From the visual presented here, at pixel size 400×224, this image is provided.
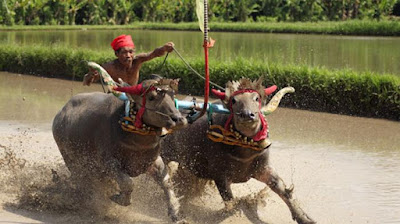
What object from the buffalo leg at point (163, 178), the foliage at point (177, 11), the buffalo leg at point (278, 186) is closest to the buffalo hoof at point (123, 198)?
the buffalo leg at point (163, 178)

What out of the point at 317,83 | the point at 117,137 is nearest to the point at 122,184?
the point at 117,137

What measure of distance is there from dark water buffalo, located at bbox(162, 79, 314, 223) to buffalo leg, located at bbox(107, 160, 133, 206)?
27.9 inches

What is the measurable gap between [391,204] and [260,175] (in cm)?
137

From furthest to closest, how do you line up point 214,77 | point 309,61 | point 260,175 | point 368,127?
1. point 309,61
2. point 214,77
3. point 368,127
4. point 260,175

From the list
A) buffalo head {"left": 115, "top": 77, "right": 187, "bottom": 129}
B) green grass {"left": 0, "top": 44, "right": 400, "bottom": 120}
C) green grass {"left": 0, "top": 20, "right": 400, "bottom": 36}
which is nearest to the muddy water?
green grass {"left": 0, "top": 44, "right": 400, "bottom": 120}

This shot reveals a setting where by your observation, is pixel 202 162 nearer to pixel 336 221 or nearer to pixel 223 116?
pixel 223 116

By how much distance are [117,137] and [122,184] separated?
0.36 meters

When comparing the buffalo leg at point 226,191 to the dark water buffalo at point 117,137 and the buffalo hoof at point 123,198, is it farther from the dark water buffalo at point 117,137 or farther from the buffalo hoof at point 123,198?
the buffalo hoof at point 123,198

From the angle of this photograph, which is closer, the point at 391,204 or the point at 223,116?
the point at 223,116

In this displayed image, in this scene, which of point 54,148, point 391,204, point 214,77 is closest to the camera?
point 391,204

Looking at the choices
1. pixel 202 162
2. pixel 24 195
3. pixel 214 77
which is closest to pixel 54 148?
pixel 24 195

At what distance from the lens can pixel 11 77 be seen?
15.5 m

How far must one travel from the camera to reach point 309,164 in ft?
24.8

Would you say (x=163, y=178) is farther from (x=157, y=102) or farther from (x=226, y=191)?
(x=157, y=102)
